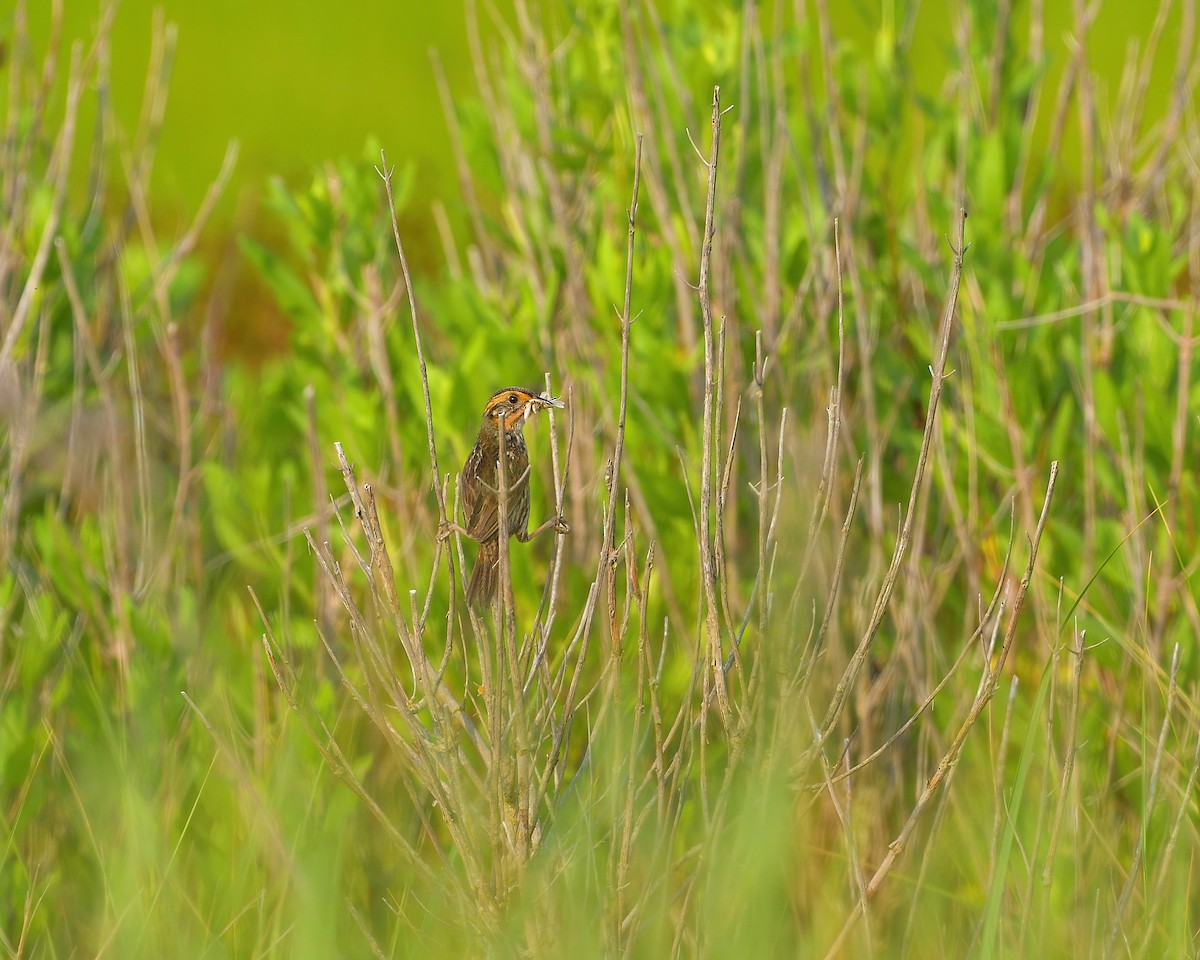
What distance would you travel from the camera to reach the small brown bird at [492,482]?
198 cm

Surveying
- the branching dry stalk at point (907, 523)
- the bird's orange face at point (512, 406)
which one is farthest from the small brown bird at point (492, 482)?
the branching dry stalk at point (907, 523)

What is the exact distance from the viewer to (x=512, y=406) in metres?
2.08

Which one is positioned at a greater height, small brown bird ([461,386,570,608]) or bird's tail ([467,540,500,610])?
small brown bird ([461,386,570,608])

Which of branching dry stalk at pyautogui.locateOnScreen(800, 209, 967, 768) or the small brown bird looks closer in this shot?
branching dry stalk at pyautogui.locateOnScreen(800, 209, 967, 768)

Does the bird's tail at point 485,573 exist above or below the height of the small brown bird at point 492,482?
below

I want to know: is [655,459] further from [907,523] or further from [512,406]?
[907,523]

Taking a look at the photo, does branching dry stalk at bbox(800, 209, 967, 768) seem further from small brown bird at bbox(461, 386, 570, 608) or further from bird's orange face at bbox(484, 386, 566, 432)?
bird's orange face at bbox(484, 386, 566, 432)

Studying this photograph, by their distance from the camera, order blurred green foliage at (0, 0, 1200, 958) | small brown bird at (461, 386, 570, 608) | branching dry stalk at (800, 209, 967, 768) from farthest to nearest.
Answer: blurred green foliage at (0, 0, 1200, 958), small brown bird at (461, 386, 570, 608), branching dry stalk at (800, 209, 967, 768)

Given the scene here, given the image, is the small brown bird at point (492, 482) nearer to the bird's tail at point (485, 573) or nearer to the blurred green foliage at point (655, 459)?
the bird's tail at point (485, 573)

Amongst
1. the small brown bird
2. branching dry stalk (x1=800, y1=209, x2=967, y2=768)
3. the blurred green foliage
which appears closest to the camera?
branching dry stalk (x1=800, y1=209, x2=967, y2=768)

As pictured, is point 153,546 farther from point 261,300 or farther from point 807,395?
point 261,300

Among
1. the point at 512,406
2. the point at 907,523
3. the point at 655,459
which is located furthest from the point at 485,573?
the point at 655,459

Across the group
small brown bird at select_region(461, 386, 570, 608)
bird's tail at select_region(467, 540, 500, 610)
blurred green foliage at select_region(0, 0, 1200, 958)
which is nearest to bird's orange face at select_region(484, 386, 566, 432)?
small brown bird at select_region(461, 386, 570, 608)

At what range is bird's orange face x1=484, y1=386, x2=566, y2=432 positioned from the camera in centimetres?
204
